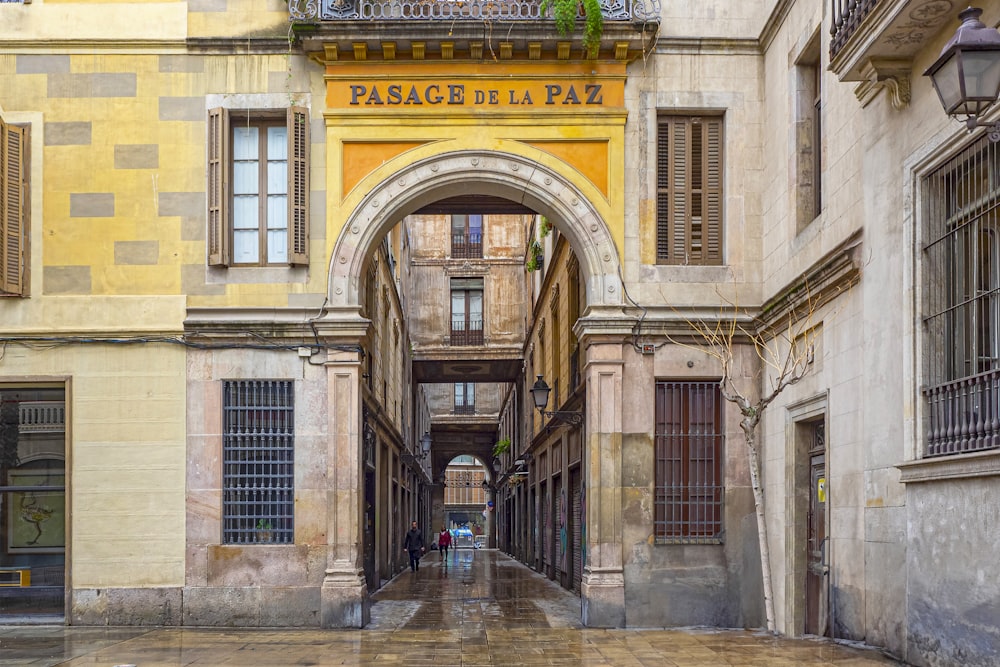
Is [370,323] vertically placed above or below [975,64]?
below

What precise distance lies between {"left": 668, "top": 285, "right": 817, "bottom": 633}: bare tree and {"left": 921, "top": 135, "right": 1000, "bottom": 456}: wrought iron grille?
278cm

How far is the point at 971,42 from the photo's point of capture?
7316 millimetres

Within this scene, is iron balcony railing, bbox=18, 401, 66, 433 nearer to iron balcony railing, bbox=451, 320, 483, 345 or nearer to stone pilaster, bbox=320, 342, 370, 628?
stone pilaster, bbox=320, 342, 370, 628

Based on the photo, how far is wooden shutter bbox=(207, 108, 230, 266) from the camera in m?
16.7

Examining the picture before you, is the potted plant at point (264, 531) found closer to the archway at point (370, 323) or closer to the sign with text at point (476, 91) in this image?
the archway at point (370, 323)

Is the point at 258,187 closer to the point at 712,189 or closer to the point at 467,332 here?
the point at 712,189

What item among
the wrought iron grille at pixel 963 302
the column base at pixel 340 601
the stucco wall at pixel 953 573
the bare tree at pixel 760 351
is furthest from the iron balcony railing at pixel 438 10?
the stucco wall at pixel 953 573

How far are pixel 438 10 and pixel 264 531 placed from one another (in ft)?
25.6

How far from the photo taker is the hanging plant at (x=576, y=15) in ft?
53.4

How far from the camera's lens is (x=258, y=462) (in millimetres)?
16609

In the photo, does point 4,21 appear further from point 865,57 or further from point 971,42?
point 971,42

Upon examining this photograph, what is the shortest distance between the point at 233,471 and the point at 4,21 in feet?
24.1

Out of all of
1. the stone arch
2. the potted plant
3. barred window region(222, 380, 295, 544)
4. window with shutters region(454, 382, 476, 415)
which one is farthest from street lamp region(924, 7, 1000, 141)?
window with shutters region(454, 382, 476, 415)

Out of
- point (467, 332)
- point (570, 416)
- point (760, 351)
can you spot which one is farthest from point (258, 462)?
point (467, 332)
